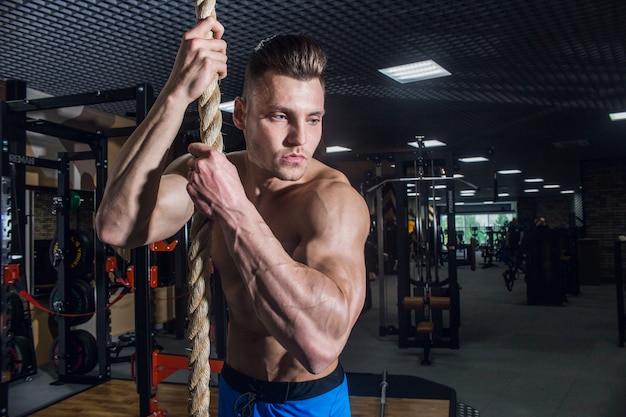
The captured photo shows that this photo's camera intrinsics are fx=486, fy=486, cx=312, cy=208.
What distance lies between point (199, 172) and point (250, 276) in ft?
0.60

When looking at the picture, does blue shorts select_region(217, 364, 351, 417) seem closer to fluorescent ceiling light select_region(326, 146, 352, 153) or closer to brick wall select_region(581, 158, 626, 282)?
fluorescent ceiling light select_region(326, 146, 352, 153)

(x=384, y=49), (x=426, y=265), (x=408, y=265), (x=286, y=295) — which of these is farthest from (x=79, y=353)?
(x=286, y=295)

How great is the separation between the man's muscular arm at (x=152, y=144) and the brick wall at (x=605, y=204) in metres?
11.0

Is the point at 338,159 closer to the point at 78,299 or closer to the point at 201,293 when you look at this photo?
the point at 78,299

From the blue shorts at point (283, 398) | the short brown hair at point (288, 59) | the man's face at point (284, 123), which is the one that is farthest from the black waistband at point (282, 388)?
the short brown hair at point (288, 59)

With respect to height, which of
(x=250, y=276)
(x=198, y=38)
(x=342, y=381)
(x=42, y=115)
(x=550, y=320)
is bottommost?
(x=550, y=320)

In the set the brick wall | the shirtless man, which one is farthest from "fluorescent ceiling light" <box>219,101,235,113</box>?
the brick wall

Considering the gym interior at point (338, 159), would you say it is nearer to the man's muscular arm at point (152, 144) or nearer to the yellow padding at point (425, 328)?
the yellow padding at point (425, 328)

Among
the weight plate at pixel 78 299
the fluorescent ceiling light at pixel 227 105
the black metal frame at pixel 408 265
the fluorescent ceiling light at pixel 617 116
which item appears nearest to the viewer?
the weight plate at pixel 78 299

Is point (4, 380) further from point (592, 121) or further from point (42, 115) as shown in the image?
point (592, 121)

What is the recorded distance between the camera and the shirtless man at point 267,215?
75 centimetres

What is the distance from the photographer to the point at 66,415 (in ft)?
10.6

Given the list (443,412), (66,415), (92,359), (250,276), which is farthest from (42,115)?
(250,276)

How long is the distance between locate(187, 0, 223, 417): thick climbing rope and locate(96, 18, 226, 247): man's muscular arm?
29mm
